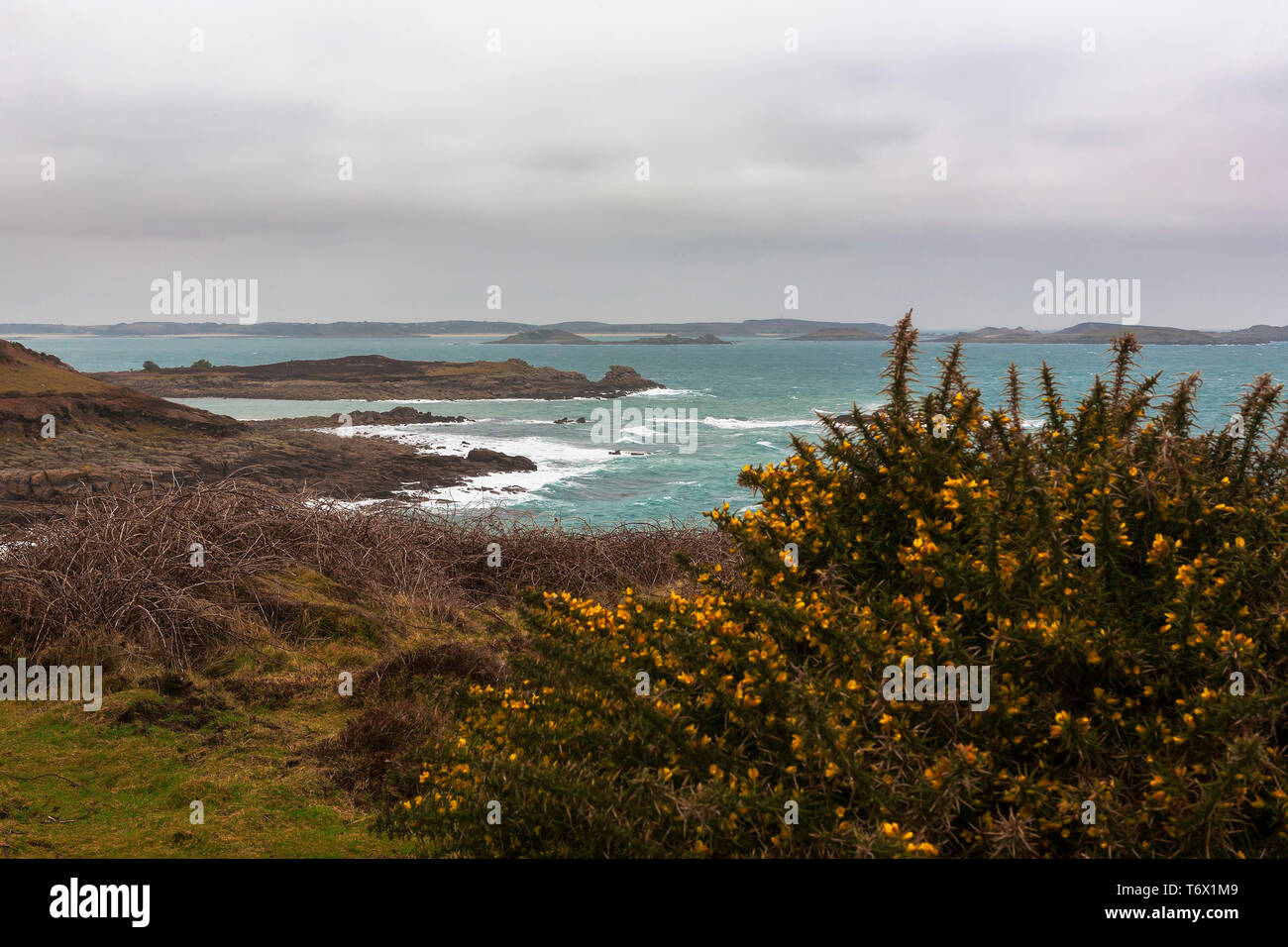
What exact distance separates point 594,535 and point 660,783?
10.4 metres

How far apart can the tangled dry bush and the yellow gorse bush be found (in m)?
3.34

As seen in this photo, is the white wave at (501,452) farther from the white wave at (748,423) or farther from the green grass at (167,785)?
the green grass at (167,785)

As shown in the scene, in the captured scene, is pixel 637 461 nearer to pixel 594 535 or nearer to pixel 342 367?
pixel 594 535

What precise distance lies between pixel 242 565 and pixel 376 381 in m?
83.1

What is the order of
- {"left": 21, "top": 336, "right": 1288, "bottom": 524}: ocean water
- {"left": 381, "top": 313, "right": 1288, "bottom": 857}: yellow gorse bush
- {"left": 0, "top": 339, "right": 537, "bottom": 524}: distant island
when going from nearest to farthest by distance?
{"left": 381, "top": 313, "right": 1288, "bottom": 857}: yellow gorse bush → {"left": 0, "top": 339, "right": 537, "bottom": 524}: distant island → {"left": 21, "top": 336, "right": 1288, "bottom": 524}: ocean water

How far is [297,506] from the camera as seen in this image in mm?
11539

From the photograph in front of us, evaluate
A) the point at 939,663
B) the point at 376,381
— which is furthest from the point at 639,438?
the point at 939,663

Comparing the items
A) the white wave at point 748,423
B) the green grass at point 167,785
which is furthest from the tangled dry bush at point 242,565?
the white wave at point 748,423

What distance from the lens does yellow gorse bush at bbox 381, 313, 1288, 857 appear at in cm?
285

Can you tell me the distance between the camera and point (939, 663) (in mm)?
3352

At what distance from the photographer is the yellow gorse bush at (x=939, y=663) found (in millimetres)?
2846

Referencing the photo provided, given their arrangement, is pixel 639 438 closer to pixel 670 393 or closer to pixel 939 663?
pixel 670 393

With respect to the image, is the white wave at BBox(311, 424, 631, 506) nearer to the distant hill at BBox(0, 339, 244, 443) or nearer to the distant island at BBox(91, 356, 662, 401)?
the distant hill at BBox(0, 339, 244, 443)

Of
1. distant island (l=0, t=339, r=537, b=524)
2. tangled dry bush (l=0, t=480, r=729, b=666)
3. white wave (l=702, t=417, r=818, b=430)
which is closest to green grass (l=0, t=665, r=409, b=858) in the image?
tangled dry bush (l=0, t=480, r=729, b=666)
